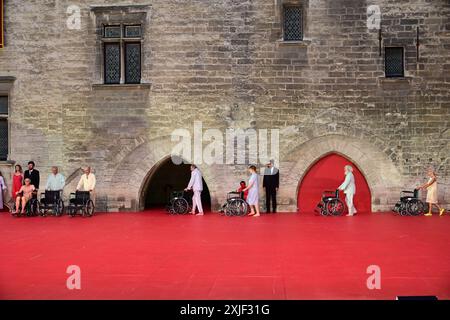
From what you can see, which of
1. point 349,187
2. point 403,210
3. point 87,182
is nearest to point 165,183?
point 87,182

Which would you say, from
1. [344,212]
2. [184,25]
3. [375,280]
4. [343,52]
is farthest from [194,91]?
[375,280]

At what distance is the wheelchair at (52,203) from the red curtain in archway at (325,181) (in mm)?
6784

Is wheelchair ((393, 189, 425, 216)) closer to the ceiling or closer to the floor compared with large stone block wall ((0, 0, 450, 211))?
closer to the floor

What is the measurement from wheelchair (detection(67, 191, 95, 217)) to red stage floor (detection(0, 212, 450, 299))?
3.76ft

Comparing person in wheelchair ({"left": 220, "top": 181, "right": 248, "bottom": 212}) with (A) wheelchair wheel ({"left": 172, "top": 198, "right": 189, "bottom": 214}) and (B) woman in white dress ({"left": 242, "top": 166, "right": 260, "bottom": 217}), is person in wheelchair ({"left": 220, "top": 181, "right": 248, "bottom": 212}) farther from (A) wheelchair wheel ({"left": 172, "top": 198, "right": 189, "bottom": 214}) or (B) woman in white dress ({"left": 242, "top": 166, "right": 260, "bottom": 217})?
(A) wheelchair wheel ({"left": 172, "top": 198, "right": 189, "bottom": 214})

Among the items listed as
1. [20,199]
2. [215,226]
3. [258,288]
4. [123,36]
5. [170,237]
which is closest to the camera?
[258,288]

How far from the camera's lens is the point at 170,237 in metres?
10.8

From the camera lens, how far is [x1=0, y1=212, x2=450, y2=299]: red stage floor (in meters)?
6.24

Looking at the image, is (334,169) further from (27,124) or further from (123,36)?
(27,124)

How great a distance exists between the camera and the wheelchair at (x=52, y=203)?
15.3m

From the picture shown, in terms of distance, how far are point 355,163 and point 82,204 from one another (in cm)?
773

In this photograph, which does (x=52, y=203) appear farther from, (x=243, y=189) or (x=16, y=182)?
(x=243, y=189)

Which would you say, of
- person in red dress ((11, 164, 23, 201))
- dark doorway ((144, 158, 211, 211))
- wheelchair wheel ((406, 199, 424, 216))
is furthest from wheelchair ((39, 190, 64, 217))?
wheelchair wheel ((406, 199, 424, 216))

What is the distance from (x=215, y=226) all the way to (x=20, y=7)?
9.38 metres
